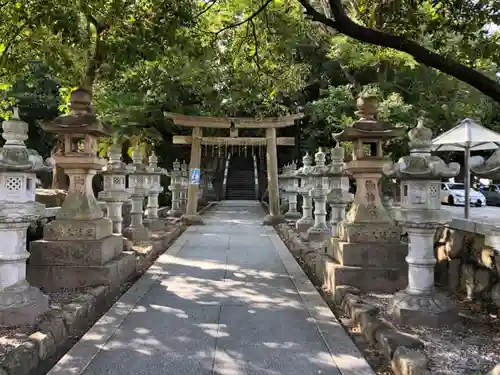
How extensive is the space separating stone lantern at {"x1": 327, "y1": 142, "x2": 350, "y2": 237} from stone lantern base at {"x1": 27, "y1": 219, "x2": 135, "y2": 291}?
13.9 feet

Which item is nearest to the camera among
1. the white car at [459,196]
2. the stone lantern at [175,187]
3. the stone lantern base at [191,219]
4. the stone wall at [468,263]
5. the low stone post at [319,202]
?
the stone wall at [468,263]

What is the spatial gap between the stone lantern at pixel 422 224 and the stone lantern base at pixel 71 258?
12.4ft

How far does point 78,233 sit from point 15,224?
1674 mm

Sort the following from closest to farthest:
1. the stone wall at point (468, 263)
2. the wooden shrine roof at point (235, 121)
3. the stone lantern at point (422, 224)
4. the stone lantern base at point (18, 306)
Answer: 1. the stone lantern base at point (18, 306)
2. the stone lantern at point (422, 224)
3. the stone wall at point (468, 263)
4. the wooden shrine roof at point (235, 121)

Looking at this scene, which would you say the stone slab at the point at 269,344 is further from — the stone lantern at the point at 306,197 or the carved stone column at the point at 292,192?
the carved stone column at the point at 292,192

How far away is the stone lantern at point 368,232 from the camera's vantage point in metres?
5.84

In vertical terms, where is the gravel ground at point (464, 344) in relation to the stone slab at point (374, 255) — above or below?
below

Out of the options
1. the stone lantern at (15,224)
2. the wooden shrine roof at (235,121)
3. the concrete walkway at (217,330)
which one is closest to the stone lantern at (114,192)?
the concrete walkway at (217,330)

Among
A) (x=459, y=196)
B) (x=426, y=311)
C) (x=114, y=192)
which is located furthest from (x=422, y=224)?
(x=459, y=196)

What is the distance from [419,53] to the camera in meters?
4.78

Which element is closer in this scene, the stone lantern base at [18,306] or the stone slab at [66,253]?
the stone lantern base at [18,306]

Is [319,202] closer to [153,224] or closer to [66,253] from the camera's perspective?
[153,224]

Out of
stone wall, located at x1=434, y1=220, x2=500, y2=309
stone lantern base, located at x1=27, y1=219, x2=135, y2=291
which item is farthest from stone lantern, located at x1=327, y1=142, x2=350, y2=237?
stone lantern base, located at x1=27, y1=219, x2=135, y2=291

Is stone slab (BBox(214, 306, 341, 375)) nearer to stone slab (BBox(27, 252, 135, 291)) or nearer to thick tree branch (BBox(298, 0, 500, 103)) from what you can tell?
stone slab (BBox(27, 252, 135, 291))
